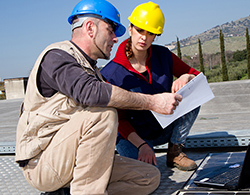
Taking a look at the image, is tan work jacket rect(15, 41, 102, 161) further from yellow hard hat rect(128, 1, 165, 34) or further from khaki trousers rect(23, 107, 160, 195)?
yellow hard hat rect(128, 1, 165, 34)

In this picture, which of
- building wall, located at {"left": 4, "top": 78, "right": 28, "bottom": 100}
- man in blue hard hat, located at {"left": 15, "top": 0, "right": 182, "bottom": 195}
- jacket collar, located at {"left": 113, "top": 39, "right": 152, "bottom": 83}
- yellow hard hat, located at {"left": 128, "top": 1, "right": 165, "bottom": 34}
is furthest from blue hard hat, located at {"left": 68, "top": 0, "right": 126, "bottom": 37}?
building wall, located at {"left": 4, "top": 78, "right": 28, "bottom": 100}

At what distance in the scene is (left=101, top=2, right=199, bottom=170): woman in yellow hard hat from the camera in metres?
2.34

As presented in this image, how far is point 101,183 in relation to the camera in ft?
5.30

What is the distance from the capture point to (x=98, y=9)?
1797mm

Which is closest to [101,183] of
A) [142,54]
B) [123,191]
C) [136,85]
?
[123,191]

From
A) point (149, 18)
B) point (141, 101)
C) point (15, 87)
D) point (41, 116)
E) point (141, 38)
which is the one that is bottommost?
point (15, 87)

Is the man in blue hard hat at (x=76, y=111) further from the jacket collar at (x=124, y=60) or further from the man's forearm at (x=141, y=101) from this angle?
the jacket collar at (x=124, y=60)

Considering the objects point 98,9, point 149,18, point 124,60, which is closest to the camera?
point 98,9

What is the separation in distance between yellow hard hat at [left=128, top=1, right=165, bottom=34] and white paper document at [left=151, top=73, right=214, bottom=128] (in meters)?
0.53

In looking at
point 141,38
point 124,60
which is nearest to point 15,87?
point 124,60

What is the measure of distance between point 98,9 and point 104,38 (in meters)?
0.18

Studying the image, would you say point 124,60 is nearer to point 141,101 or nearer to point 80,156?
point 141,101

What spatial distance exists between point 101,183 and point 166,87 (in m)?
1.15

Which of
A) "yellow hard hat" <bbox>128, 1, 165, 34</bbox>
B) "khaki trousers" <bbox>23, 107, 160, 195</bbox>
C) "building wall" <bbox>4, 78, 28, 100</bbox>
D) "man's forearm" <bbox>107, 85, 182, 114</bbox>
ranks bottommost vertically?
"building wall" <bbox>4, 78, 28, 100</bbox>
